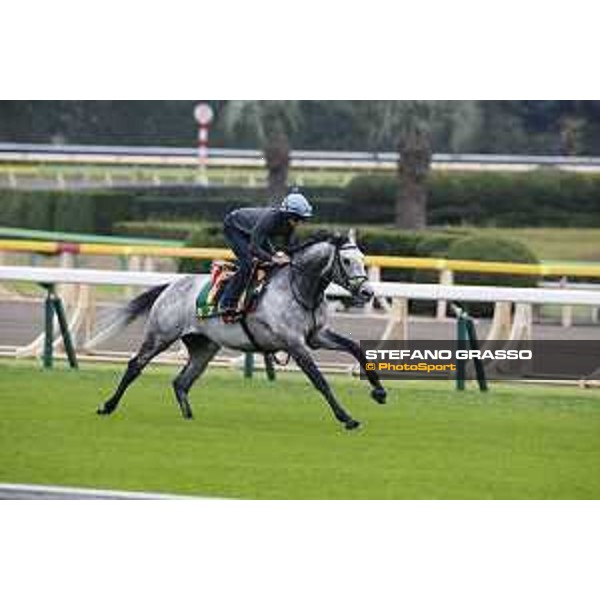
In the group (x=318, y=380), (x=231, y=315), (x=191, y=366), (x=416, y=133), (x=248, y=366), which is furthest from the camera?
(x=416, y=133)

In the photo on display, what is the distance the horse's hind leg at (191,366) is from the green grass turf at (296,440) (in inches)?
5.8

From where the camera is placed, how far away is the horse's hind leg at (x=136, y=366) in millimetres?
12375

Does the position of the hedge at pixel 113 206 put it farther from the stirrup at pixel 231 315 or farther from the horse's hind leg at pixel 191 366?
the stirrup at pixel 231 315

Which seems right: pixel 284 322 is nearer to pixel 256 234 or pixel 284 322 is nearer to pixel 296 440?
pixel 256 234

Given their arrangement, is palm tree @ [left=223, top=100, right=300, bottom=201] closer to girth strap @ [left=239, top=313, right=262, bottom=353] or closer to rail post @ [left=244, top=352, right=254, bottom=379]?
rail post @ [left=244, top=352, right=254, bottom=379]

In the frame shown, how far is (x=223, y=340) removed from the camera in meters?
12.2

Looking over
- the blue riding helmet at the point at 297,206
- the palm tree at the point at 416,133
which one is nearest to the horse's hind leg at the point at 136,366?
the blue riding helmet at the point at 297,206

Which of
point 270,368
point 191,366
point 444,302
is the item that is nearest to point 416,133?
point 444,302

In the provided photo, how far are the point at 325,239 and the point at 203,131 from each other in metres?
17.7

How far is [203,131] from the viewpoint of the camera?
29.4 meters

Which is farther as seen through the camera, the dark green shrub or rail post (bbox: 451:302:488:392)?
the dark green shrub

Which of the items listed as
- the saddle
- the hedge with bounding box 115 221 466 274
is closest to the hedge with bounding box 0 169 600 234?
the hedge with bounding box 115 221 466 274

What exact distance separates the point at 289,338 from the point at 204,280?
79 centimetres

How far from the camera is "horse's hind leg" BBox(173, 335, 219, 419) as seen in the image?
1227 centimetres
